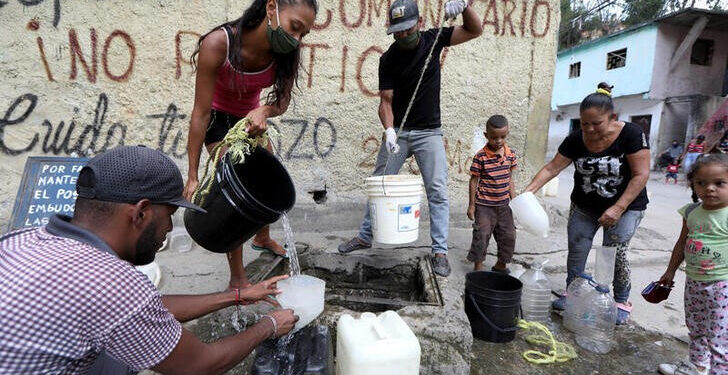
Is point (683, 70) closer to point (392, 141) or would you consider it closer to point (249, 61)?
point (392, 141)

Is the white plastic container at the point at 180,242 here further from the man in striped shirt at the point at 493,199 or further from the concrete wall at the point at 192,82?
the man in striped shirt at the point at 493,199

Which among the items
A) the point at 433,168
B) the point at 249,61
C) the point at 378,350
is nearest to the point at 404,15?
the point at 433,168

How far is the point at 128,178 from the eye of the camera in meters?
1.05

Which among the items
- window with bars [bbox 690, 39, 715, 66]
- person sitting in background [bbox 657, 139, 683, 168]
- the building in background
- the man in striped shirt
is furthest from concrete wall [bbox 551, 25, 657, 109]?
the man in striped shirt

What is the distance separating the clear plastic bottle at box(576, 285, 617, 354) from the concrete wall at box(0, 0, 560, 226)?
6.52 feet

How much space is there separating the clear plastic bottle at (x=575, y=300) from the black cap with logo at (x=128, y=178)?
2.29 metres

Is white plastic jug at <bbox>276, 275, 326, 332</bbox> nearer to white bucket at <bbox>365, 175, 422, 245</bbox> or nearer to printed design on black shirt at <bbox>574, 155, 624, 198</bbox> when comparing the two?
white bucket at <bbox>365, 175, 422, 245</bbox>

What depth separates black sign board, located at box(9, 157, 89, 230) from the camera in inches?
101

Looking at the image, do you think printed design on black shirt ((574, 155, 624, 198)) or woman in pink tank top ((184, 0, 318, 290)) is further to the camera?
printed design on black shirt ((574, 155, 624, 198))

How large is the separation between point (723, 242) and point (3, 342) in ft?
8.86

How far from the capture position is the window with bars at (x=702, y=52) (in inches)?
553

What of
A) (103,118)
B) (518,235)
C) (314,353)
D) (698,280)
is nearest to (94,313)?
(314,353)

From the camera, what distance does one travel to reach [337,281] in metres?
2.79

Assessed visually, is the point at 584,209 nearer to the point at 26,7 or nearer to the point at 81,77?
the point at 81,77
